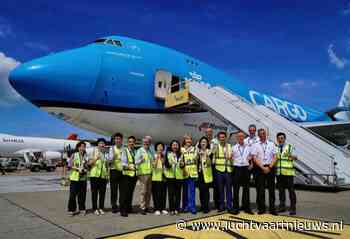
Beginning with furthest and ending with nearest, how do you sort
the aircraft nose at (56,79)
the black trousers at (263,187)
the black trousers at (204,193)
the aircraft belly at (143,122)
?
the aircraft belly at (143,122) → the aircraft nose at (56,79) → the black trousers at (204,193) → the black trousers at (263,187)

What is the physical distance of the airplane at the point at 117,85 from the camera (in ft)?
33.2

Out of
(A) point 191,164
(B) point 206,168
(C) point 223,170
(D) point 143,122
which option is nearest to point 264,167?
(C) point 223,170

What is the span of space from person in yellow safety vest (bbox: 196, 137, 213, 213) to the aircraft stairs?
4069 mm

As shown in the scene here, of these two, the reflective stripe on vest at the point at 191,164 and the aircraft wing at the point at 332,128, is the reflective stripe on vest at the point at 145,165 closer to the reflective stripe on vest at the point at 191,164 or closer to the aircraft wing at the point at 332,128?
the reflective stripe on vest at the point at 191,164

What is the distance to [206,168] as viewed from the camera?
716 cm

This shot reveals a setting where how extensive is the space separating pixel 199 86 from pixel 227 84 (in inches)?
134

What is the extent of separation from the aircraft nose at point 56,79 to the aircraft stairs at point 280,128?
3308mm

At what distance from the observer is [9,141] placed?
48219 millimetres

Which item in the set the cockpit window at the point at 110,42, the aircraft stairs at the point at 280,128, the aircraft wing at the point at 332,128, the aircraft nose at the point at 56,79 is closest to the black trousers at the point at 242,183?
the aircraft stairs at the point at 280,128

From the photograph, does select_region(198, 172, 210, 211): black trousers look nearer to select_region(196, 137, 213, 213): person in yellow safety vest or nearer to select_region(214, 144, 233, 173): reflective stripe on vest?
select_region(196, 137, 213, 213): person in yellow safety vest

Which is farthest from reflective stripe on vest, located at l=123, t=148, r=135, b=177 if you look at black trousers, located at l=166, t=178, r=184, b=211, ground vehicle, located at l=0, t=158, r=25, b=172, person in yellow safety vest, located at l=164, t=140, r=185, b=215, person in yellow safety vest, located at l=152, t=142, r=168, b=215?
ground vehicle, located at l=0, t=158, r=25, b=172

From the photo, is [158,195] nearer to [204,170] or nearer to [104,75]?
[204,170]

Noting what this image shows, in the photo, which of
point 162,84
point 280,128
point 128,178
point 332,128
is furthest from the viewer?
point 332,128

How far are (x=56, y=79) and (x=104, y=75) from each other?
61.9 inches
